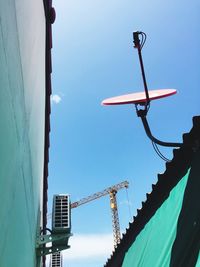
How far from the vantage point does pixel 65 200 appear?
6.64 meters

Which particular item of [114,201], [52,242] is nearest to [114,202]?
[114,201]

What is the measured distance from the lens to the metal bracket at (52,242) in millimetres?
6188

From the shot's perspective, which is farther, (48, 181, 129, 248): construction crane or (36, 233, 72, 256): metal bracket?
(48, 181, 129, 248): construction crane

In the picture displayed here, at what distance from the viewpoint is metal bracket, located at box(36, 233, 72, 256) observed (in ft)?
20.3

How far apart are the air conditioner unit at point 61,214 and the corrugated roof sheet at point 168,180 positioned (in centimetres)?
191

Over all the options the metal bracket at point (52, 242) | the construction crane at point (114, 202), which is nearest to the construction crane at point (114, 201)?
the construction crane at point (114, 202)

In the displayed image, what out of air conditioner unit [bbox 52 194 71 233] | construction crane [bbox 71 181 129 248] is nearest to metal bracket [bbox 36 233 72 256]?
air conditioner unit [bbox 52 194 71 233]

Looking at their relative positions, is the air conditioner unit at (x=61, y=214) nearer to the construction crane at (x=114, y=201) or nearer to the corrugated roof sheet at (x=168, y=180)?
the corrugated roof sheet at (x=168, y=180)

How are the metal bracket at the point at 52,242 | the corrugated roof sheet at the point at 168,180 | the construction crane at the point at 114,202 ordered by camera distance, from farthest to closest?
the construction crane at the point at 114,202, the metal bracket at the point at 52,242, the corrugated roof sheet at the point at 168,180

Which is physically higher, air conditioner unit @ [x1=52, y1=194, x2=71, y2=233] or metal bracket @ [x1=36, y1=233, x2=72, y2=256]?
air conditioner unit @ [x1=52, y1=194, x2=71, y2=233]

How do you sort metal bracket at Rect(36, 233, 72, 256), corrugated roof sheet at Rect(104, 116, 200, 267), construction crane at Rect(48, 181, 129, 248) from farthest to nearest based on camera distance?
1. construction crane at Rect(48, 181, 129, 248)
2. metal bracket at Rect(36, 233, 72, 256)
3. corrugated roof sheet at Rect(104, 116, 200, 267)

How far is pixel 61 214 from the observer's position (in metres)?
6.36

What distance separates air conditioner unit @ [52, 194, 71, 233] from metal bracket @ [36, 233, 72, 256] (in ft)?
0.38

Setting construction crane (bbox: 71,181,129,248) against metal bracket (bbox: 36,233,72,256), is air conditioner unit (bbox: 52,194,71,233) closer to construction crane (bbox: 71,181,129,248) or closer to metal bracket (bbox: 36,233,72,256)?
metal bracket (bbox: 36,233,72,256)
